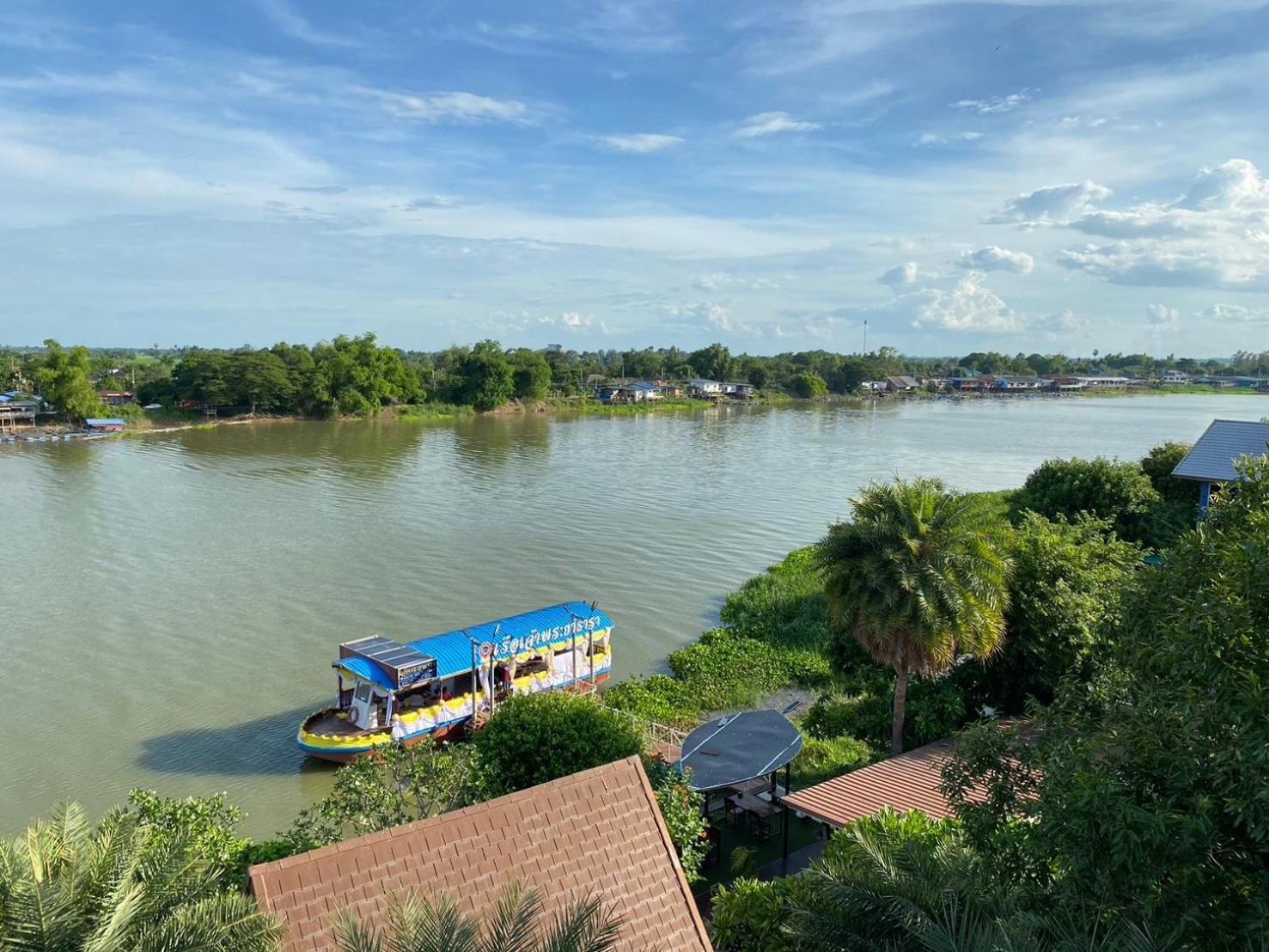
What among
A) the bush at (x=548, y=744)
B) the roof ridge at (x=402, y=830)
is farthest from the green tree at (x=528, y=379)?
the roof ridge at (x=402, y=830)

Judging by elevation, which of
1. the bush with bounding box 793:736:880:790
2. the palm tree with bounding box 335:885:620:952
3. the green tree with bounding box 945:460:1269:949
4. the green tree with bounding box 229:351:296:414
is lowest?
the bush with bounding box 793:736:880:790

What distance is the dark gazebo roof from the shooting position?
12.7m

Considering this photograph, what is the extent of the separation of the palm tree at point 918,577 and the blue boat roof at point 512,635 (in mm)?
7055

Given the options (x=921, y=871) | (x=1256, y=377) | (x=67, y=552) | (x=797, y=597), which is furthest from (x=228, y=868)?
(x=1256, y=377)

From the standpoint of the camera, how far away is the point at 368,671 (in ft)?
55.4

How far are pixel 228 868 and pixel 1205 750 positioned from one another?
31.5ft

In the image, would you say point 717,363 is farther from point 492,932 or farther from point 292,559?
point 492,932

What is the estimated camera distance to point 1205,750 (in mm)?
5547

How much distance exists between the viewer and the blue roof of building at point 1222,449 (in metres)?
23.4

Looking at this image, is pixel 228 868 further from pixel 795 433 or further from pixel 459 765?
pixel 795 433

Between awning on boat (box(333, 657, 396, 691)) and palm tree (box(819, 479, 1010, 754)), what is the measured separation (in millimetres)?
8527

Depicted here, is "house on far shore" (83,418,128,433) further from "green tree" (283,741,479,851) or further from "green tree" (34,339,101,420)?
"green tree" (283,741,479,851)

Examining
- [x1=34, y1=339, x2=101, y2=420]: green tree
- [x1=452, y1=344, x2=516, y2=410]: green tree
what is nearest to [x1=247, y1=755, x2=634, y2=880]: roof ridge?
[x1=34, y1=339, x2=101, y2=420]: green tree

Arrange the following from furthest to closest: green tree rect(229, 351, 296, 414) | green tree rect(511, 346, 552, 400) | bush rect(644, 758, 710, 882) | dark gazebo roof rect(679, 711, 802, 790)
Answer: green tree rect(511, 346, 552, 400)
green tree rect(229, 351, 296, 414)
dark gazebo roof rect(679, 711, 802, 790)
bush rect(644, 758, 710, 882)
